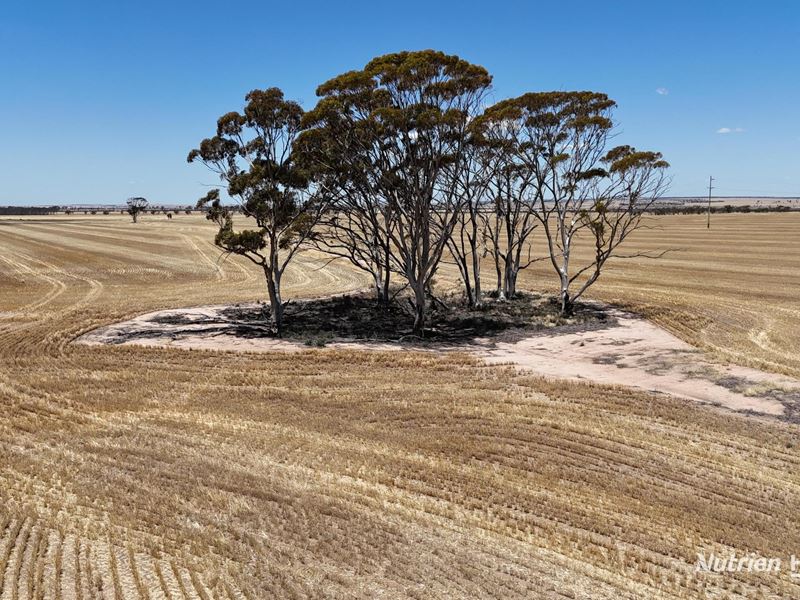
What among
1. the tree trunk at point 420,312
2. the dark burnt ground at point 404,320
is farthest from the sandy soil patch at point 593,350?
the tree trunk at point 420,312

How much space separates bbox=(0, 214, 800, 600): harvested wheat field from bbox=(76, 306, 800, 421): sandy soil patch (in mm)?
1330

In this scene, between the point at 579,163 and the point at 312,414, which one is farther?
the point at 579,163

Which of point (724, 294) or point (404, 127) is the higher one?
point (404, 127)

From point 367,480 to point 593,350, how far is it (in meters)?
14.6

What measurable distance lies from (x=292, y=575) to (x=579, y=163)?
2683 centimetres

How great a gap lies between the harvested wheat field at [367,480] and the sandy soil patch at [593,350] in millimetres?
1330

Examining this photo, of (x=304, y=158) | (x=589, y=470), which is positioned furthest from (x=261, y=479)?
(x=304, y=158)

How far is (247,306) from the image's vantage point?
34.1 meters

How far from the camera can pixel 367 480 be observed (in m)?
11.8

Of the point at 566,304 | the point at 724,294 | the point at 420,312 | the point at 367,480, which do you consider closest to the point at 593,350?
the point at 420,312

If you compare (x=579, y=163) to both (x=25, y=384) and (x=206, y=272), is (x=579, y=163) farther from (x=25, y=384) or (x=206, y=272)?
(x=206, y=272)

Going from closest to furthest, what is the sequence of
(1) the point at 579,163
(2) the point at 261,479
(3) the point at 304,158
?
(2) the point at 261,479, (3) the point at 304,158, (1) the point at 579,163

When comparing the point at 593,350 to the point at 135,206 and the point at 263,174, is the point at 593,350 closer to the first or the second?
the point at 263,174

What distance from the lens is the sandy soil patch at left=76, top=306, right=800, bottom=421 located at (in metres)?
17.6
